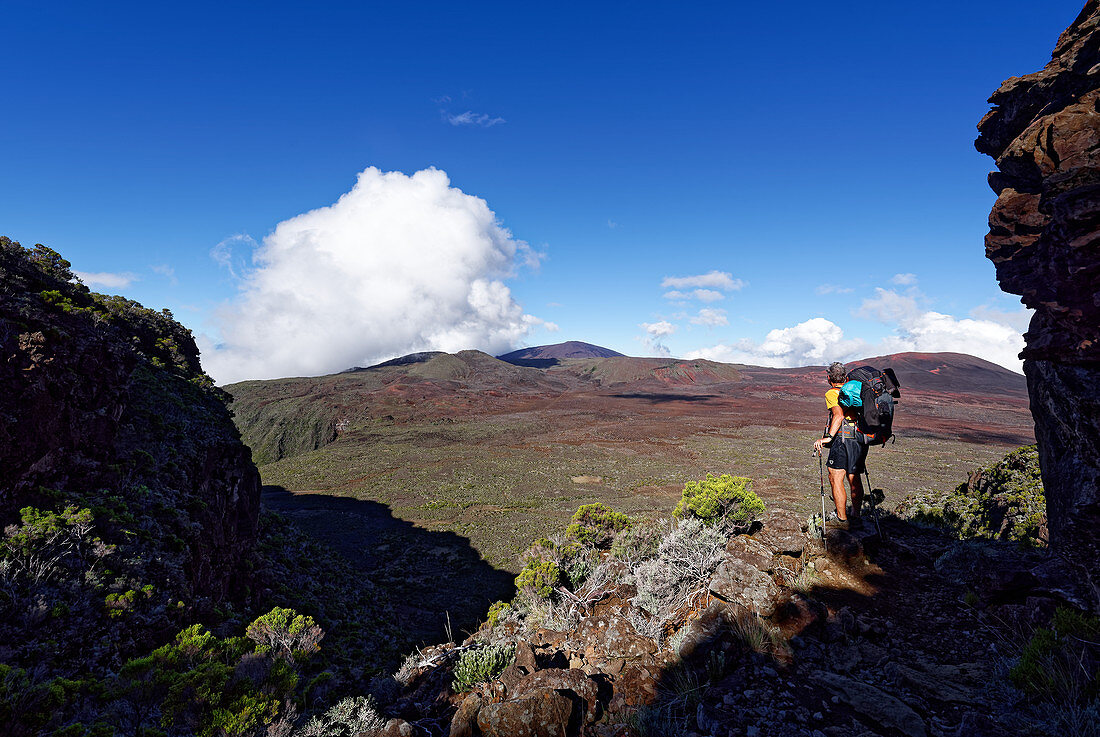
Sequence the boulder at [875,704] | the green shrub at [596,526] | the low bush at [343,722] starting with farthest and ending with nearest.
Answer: the green shrub at [596,526], the low bush at [343,722], the boulder at [875,704]

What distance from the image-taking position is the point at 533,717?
118 inches

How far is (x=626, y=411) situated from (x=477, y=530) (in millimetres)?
40710

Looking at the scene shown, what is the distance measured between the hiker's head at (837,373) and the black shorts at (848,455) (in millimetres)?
764

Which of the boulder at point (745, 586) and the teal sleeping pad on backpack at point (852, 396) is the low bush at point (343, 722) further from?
the teal sleeping pad on backpack at point (852, 396)

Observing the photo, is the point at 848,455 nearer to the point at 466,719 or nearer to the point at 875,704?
the point at 875,704

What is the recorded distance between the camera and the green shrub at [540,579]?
8.18m

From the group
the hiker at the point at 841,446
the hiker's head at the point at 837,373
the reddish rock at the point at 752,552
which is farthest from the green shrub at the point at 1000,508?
the reddish rock at the point at 752,552

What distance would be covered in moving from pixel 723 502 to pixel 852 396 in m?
2.81

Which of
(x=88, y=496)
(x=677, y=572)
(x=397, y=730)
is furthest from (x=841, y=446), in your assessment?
(x=88, y=496)

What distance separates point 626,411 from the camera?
2384 inches

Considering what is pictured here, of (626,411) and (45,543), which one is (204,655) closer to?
(45,543)

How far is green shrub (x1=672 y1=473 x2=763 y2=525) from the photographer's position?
678 cm

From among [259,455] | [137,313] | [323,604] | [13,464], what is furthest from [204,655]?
[259,455]

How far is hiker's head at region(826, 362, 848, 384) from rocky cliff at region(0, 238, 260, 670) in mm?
10552
